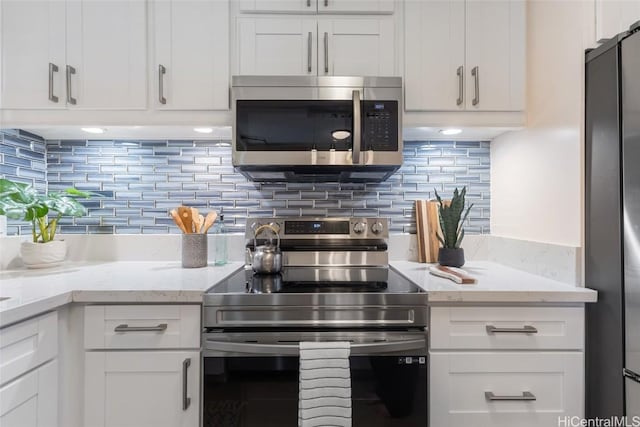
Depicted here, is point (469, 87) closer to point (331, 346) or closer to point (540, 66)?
point (540, 66)

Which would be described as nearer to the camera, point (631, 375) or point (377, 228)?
point (631, 375)

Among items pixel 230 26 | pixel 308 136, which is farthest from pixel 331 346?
pixel 230 26

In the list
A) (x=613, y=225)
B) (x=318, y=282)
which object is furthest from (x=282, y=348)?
(x=613, y=225)

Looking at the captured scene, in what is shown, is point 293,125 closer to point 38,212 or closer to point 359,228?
point 359,228

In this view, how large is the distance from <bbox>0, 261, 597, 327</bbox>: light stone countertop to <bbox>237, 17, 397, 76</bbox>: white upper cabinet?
0.95 meters

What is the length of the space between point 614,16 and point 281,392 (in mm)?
1733

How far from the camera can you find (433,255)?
73.8 inches

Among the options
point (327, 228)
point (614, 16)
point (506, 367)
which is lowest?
point (506, 367)

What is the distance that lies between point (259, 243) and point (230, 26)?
1023 millimetres

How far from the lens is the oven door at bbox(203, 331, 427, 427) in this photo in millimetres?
1203

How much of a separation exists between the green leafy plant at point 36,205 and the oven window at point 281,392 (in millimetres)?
1107

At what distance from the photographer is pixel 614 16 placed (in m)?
1.21

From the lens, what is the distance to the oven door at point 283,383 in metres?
1.20

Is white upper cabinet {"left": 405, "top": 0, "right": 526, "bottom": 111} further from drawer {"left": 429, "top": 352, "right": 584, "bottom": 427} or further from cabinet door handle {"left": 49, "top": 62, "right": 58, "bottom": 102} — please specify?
cabinet door handle {"left": 49, "top": 62, "right": 58, "bottom": 102}
